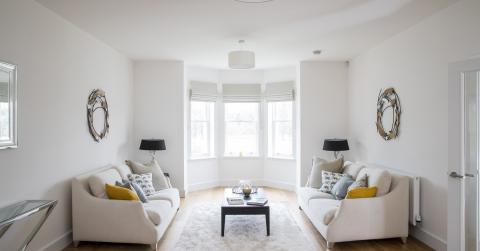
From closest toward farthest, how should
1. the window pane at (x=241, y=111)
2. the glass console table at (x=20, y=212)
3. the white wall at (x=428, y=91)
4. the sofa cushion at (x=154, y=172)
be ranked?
the glass console table at (x=20, y=212) → the white wall at (x=428, y=91) → the sofa cushion at (x=154, y=172) → the window pane at (x=241, y=111)

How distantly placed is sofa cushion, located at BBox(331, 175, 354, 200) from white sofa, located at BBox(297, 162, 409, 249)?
0.42m

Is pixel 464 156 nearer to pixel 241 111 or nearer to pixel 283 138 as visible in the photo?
pixel 283 138

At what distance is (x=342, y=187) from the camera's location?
423 centimetres

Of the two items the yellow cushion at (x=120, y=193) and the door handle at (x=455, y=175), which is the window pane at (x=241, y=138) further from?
the door handle at (x=455, y=175)

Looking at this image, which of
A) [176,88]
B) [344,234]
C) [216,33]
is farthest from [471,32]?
[176,88]

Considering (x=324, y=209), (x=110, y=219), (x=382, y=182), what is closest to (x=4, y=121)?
(x=110, y=219)

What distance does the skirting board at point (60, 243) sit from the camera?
11.0 ft

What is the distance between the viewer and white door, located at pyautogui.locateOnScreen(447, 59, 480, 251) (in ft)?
9.48

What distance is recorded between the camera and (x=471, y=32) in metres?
3.01

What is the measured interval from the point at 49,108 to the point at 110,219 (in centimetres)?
138

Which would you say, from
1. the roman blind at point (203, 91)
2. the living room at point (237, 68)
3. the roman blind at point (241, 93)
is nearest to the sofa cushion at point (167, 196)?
the living room at point (237, 68)

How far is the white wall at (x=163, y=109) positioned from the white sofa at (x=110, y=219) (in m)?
2.26

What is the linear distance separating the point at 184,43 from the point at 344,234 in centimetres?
340

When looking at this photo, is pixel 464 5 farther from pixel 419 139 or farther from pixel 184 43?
pixel 184 43
